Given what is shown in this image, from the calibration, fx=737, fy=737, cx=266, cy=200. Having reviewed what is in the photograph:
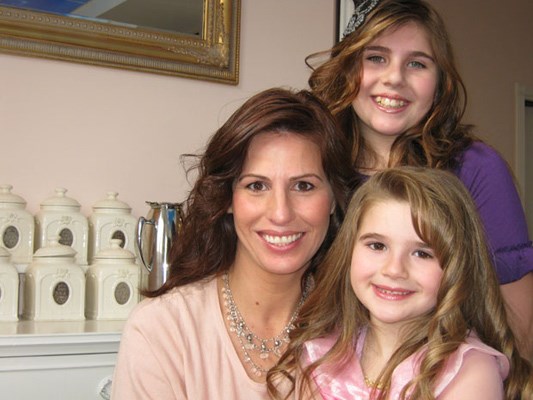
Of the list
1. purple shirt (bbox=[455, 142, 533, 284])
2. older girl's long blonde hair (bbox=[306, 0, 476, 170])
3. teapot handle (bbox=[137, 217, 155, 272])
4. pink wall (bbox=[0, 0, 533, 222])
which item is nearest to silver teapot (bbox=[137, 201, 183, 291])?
teapot handle (bbox=[137, 217, 155, 272])

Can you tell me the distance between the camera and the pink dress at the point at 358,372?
50.6 inches

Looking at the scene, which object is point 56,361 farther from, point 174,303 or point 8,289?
point 174,303

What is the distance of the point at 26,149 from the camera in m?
2.21

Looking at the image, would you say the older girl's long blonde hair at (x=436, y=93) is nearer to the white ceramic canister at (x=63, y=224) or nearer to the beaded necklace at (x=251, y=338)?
the beaded necklace at (x=251, y=338)

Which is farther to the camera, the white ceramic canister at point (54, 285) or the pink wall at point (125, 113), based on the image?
the pink wall at point (125, 113)

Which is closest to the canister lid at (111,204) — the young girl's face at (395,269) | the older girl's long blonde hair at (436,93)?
the older girl's long blonde hair at (436,93)

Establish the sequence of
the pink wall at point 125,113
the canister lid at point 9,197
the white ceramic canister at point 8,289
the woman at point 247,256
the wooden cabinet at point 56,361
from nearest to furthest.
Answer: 1. the woman at point 247,256
2. the wooden cabinet at point 56,361
3. the white ceramic canister at point 8,289
4. the canister lid at point 9,197
5. the pink wall at point 125,113

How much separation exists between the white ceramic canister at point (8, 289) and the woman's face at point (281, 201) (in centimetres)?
80

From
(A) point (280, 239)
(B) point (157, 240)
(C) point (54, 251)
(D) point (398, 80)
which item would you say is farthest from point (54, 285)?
(D) point (398, 80)

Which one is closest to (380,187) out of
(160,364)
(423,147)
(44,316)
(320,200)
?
(320,200)

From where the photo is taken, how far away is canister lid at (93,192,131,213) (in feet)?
7.39

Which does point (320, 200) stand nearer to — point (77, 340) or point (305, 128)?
point (305, 128)

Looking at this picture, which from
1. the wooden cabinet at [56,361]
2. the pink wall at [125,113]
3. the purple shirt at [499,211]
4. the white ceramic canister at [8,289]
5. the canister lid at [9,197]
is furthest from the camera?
the pink wall at [125,113]

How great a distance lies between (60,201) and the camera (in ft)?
7.14
